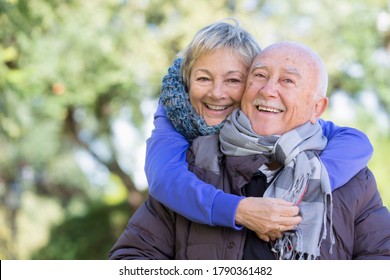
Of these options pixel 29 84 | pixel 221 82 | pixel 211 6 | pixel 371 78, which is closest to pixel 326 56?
pixel 371 78

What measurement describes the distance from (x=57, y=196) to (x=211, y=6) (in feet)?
36.3

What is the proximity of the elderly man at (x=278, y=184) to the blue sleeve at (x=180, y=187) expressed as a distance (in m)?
0.06

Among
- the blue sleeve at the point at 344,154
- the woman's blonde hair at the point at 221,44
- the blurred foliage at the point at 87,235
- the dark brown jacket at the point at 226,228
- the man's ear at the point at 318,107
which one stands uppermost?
the woman's blonde hair at the point at 221,44

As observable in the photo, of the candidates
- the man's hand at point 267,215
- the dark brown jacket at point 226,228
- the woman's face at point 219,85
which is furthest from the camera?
the woman's face at point 219,85

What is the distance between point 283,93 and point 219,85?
290 mm

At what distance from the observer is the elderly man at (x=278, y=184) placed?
7.89 feet

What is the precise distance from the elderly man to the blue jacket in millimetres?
49

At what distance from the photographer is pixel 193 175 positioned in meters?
2.50

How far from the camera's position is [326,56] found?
12242 mm

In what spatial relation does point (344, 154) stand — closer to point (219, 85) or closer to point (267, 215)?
point (267, 215)

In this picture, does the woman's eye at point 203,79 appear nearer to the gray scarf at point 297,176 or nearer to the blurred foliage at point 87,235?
the gray scarf at point 297,176

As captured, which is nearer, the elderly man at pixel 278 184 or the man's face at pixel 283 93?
the elderly man at pixel 278 184

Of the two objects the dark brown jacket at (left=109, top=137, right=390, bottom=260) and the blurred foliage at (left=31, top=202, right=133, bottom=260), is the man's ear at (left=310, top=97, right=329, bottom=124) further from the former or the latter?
the blurred foliage at (left=31, top=202, right=133, bottom=260)

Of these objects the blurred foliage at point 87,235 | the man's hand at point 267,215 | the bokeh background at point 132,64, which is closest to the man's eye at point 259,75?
the man's hand at point 267,215
